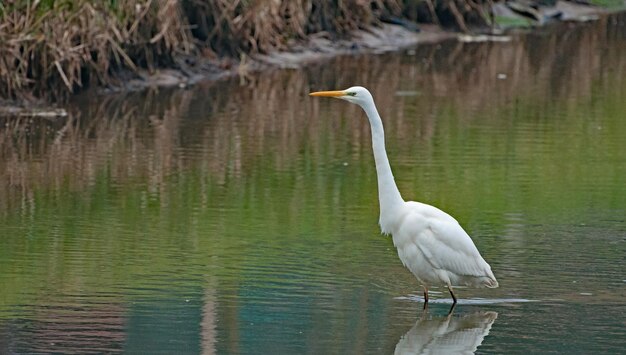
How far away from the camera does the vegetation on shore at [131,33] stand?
54.4 ft

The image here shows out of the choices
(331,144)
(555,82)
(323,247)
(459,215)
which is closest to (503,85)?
(555,82)

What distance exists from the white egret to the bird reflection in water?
0.71 ft

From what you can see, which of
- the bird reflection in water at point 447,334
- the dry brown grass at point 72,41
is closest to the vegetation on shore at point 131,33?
the dry brown grass at point 72,41

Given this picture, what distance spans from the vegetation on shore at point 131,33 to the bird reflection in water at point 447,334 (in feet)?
28.9

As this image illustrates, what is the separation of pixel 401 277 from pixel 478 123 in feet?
23.0

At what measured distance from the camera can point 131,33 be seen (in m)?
18.6

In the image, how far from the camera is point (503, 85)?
20078mm

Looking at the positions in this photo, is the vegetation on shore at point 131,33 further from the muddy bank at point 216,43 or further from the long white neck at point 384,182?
the long white neck at point 384,182

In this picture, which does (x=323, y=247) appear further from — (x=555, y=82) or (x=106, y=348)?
(x=555, y=82)

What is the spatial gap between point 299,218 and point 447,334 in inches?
128

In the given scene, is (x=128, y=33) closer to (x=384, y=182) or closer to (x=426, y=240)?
(x=384, y=182)

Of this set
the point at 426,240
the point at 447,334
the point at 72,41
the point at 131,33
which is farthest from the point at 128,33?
the point at 447,334

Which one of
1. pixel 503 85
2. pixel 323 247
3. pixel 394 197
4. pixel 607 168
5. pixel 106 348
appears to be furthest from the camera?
pixel 503 85

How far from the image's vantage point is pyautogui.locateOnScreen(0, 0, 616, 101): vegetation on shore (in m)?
16.6
